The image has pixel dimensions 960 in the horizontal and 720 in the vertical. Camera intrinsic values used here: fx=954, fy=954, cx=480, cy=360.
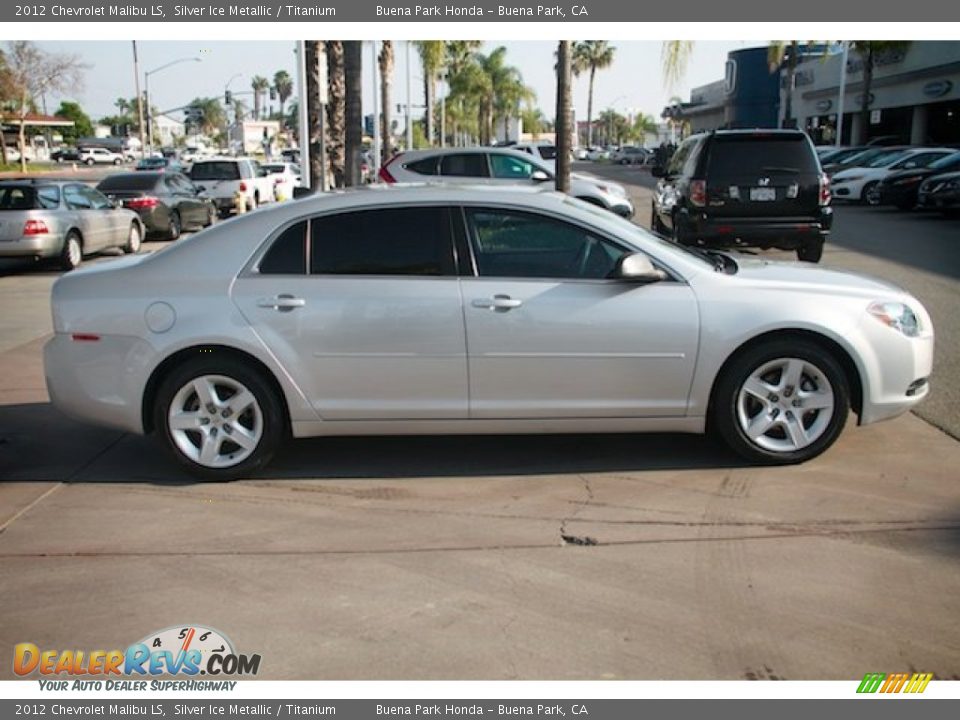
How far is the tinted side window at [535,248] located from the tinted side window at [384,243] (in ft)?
0.65

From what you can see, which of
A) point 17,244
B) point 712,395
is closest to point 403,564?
point 712,395

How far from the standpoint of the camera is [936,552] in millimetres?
4316

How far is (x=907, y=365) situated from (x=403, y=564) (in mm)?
3116

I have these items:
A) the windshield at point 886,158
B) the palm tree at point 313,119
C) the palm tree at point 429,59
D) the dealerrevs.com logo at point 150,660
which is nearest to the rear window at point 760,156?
the palm tree at point 313,119

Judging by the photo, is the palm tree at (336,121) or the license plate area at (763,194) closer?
the license plate area at (763,194)

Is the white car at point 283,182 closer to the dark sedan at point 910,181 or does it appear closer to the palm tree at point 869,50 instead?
the dark sedan at point 910,181

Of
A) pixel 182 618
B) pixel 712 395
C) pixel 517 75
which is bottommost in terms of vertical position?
pixel 182 618

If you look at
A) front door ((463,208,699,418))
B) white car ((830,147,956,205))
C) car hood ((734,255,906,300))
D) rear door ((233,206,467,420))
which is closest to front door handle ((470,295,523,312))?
front door ((463,208,699,418))

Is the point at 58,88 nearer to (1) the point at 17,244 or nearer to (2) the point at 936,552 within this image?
(1) the point at 17,244

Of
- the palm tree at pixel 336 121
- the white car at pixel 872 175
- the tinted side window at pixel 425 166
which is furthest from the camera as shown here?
the white car at pixel 872 175

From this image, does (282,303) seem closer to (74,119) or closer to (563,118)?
(563,118)

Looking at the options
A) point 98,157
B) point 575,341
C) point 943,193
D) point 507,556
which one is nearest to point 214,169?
point 943,193

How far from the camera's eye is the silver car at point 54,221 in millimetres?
14500

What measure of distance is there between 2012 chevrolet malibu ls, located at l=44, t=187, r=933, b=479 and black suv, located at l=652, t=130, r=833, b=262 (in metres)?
6.76
